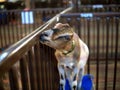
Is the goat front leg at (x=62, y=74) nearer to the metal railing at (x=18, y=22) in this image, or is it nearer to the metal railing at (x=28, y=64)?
the metal railing at (x=28, y=64)

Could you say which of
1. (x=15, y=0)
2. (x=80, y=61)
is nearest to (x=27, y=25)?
(x=80, y=61)

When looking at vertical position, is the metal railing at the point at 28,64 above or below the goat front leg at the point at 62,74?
above

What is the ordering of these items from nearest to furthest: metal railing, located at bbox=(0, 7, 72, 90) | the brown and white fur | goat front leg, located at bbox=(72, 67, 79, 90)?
metal railing, located at bbox=(0, 7, 72, 90) → the brown and white fur → goat front leg, located at bbox=(72, 67, 79, 90)

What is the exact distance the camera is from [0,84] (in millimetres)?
1128

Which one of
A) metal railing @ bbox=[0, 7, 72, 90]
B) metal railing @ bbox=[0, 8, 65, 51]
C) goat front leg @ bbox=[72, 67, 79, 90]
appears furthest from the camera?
metal railing @ bbox=[0, 8, 65, 51]

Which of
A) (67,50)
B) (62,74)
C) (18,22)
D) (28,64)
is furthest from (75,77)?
(18,22)

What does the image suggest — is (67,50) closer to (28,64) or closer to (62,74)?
(62,74)

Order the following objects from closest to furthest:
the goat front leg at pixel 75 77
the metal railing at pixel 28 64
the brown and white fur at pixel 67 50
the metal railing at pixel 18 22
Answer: the metal railing at pixel 28 64 < the brown and white fur at pixel 67 50 < the goat front leg at pixel 75 77 < the metal railing at pixel 18 22

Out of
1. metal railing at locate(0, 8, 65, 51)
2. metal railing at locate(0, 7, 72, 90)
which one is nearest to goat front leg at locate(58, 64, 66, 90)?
metal railing at locate(0, 7, 72, 90)

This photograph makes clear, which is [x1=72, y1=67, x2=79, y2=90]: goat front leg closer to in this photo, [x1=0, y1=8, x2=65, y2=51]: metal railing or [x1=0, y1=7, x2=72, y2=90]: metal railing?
[x1=0, y1=7, x2=72, y2=90]: metal railing

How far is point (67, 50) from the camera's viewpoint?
2199mm

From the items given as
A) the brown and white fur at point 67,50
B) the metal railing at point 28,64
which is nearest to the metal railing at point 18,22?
the metal railing at point 28,64

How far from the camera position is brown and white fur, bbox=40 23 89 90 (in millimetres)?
2039

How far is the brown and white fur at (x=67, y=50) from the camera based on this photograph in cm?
204
